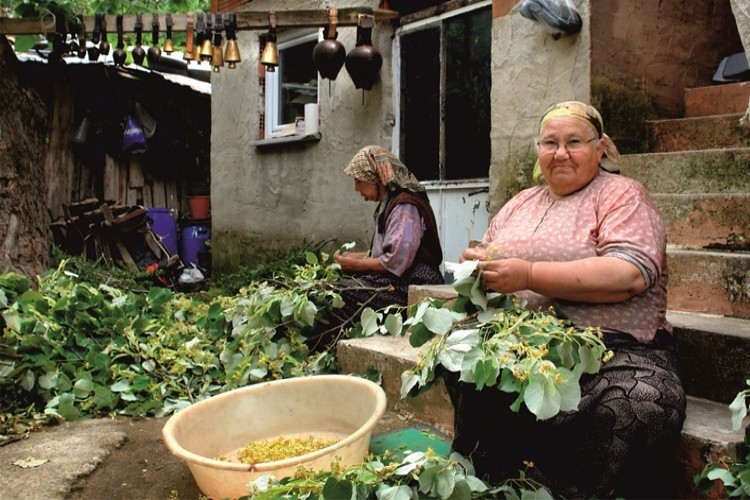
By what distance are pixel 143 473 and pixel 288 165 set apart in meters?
4.96

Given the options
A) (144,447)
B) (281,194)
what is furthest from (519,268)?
(281,194)

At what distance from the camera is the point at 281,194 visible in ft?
24.4

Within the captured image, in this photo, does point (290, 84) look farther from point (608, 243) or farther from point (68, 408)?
point (608, 243)

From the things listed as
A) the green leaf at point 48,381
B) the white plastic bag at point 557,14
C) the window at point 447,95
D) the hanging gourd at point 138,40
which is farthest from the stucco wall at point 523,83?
the hanging gourd at point 138,40

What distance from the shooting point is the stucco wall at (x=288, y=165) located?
20.4ft

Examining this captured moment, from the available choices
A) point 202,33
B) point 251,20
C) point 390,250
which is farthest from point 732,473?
point 202,33

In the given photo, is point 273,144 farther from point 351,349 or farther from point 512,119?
point 351,349

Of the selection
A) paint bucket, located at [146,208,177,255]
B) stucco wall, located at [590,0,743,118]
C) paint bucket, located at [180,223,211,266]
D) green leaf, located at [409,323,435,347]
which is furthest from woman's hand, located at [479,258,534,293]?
paint bucket, located at [180,223,211,266]

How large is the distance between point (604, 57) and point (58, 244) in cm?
805

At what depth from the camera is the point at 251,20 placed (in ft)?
19.9

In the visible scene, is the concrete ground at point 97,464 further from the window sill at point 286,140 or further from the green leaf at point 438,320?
the window sill at point 286,140

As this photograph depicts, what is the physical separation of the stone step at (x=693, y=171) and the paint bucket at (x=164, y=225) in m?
7.60

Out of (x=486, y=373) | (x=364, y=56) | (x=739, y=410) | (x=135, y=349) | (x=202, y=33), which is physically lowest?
(x=135, y=349)

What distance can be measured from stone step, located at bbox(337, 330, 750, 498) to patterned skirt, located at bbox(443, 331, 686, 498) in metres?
0.06
